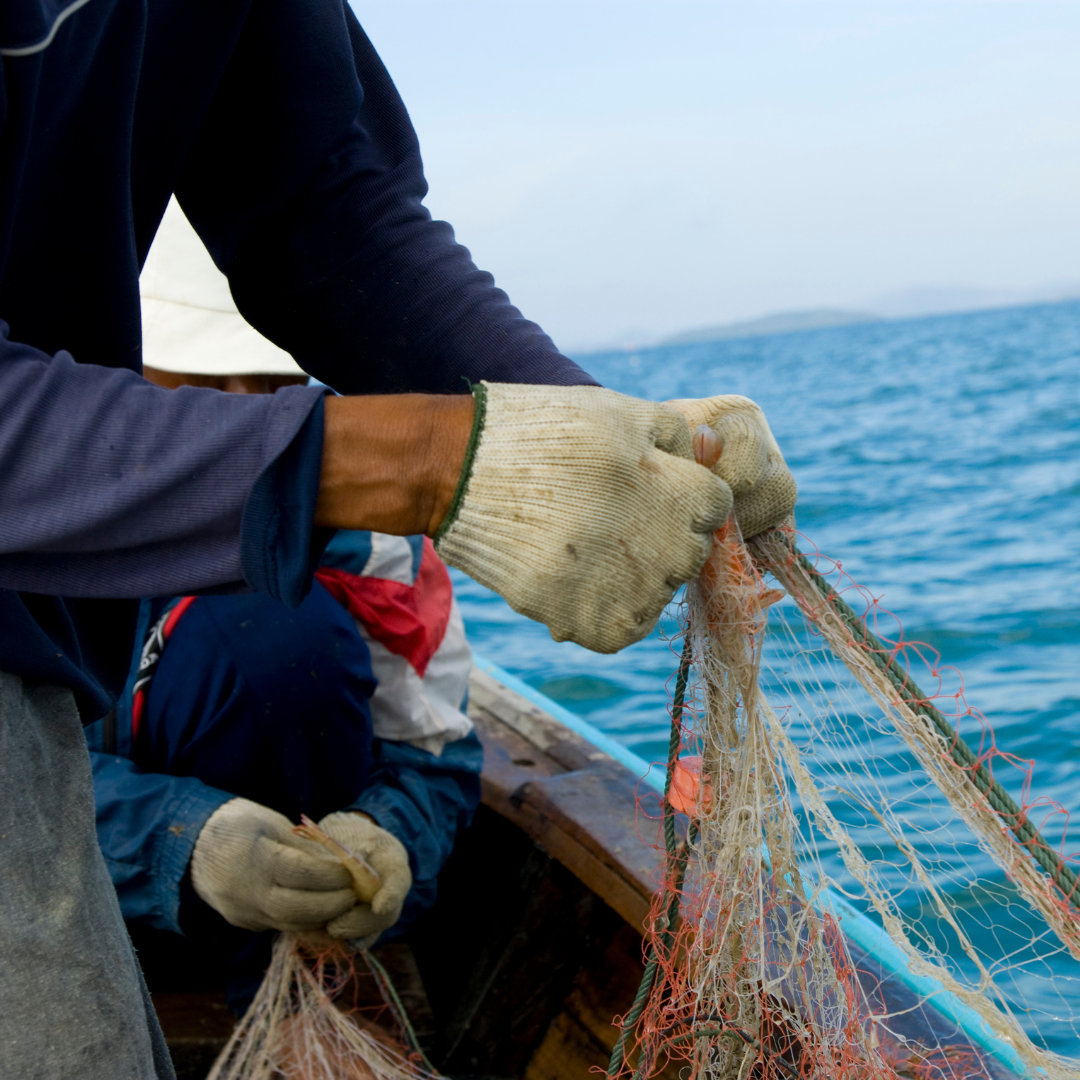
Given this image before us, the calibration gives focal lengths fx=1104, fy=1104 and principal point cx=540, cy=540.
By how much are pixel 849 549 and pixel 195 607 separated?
741 centimetres

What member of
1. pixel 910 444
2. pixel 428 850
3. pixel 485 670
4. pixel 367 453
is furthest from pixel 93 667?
pixel 910 444

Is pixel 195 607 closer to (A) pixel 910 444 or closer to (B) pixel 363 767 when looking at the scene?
(B) pixel 363 767

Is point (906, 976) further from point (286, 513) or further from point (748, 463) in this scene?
point (286, 513)

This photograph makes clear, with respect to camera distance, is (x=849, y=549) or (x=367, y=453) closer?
(x=367, y=453)

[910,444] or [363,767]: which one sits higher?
[363,767]

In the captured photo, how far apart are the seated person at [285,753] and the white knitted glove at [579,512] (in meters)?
1.11

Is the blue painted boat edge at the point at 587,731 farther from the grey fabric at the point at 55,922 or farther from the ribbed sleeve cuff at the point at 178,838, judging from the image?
the grey fabric at the point at 55,922

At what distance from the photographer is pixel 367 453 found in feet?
3.71

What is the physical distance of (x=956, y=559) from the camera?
819 centimetres

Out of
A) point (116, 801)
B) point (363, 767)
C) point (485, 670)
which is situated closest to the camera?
point (116, 801)

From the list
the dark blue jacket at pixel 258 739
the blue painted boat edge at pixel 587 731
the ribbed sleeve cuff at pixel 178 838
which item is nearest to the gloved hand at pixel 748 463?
the dark blue jacket at pixel 258 739

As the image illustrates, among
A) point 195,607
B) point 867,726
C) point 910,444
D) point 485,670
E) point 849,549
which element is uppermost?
point 867,726

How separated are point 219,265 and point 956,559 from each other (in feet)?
24.2

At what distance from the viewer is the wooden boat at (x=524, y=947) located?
257 cm
